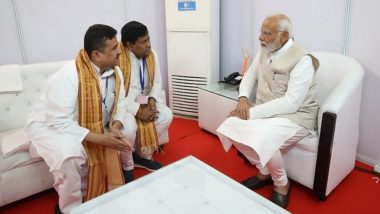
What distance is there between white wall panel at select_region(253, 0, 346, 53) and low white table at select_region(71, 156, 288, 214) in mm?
1561

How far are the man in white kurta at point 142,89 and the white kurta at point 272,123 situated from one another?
64 centimetres

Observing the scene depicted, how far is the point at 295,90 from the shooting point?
196 centimetres

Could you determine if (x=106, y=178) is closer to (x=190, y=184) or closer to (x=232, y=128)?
(x=190, y=184)

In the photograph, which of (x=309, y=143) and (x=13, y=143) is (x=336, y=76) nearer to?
(x=309, y=143)

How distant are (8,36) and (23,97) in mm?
698

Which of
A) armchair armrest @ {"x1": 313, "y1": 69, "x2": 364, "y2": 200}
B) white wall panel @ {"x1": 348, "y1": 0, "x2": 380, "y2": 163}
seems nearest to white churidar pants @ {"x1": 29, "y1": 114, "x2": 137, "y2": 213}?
armchair armrest @ {"x1": 313, "y1": 69, "x2": 364, "y2": 200}

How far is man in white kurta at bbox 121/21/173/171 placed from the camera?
90.3 inches

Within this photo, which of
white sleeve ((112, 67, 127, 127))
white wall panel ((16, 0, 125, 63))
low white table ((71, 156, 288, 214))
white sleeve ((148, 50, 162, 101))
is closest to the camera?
low white table ((71, 156, 288, 214))

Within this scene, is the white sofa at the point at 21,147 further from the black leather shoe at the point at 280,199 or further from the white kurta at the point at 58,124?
the black leather shoe at the point at 280,199

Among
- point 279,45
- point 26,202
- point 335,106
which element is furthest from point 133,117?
point 335,106

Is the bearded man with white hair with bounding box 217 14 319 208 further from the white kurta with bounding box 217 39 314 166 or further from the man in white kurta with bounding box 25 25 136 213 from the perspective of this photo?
the man in white kurta with bounding box 25 25 136 213

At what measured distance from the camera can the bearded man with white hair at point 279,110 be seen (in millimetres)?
1894

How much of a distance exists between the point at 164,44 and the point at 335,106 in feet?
7.86

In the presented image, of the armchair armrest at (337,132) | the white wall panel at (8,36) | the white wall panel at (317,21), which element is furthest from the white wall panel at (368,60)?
the white wall panel at (8,36)
